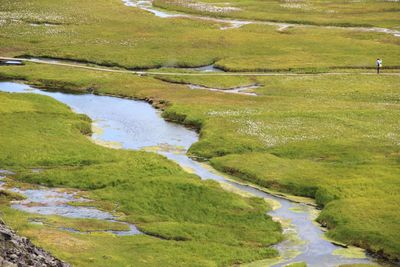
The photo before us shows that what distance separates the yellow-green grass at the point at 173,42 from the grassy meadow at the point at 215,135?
0.31 metres

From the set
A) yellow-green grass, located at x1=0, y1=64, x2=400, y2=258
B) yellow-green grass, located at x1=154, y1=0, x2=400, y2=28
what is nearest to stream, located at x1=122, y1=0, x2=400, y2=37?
yellow-green grass, located at x1=154, y1=0, x2=400, y2=28

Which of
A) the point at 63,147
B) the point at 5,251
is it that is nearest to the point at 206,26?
the point at 63,147

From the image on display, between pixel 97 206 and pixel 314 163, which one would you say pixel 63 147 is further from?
pixel 314 163

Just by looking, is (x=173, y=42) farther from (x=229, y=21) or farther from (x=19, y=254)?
(x=19, y=254)

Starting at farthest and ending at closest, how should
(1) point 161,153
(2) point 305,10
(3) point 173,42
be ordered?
1. (2) point 305,10
2. (3) point 173,42
3. (1) point 161,153

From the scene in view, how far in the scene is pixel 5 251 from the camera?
1194 inches

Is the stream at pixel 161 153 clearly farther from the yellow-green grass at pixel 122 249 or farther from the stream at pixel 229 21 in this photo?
the stream at pixel 229 21

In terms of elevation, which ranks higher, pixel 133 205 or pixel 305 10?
pixel 305 10

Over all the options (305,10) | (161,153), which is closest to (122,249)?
(161,153)

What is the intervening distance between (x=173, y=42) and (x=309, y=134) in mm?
53101

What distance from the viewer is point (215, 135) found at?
2736 inches

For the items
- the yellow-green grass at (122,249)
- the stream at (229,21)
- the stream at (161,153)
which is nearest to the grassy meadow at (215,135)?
the yellow-green grass at (122,249)

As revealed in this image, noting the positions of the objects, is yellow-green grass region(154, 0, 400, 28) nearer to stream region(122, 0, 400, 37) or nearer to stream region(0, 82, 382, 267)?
stream region(122, 0, 400, 37)

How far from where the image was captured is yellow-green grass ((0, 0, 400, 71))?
10706 centimetres
